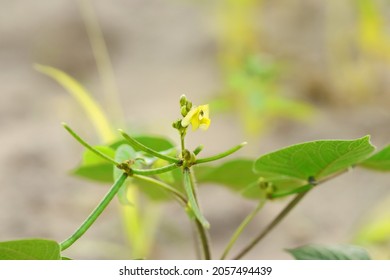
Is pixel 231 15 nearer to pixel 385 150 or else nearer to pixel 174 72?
pixel 174 72

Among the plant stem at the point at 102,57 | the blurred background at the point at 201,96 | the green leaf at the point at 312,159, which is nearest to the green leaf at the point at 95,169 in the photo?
the green leaf at the point at 312,159

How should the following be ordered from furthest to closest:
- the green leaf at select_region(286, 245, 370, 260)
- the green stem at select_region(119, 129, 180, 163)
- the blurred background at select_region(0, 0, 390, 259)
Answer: the blurred background at select_region(0, 0, 390, 259) → the green leaf at select_region(286, 245, 370, 260) → the green stem at select_region(119, 129, 180, 163)

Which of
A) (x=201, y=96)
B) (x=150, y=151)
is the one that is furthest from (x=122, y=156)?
(x=201, y=96)

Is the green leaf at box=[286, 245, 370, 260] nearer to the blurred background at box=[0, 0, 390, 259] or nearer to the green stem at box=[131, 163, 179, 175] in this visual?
the green stem at box=[131, 163, 179, 175]

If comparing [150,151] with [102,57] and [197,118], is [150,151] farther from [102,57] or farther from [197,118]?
[102,57]

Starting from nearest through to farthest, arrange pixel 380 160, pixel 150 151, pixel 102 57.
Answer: pixel 150 151 < pixel 380 160 < pixel 102 57

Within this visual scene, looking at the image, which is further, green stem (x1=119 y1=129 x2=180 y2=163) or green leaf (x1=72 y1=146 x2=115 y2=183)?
green leaf (x1=72 y1=146 x2=115 y2=183)

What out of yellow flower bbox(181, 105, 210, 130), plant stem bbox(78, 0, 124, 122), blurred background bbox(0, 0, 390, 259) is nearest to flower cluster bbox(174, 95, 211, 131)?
yellow flower bbox(181, 105, 210, 130)
